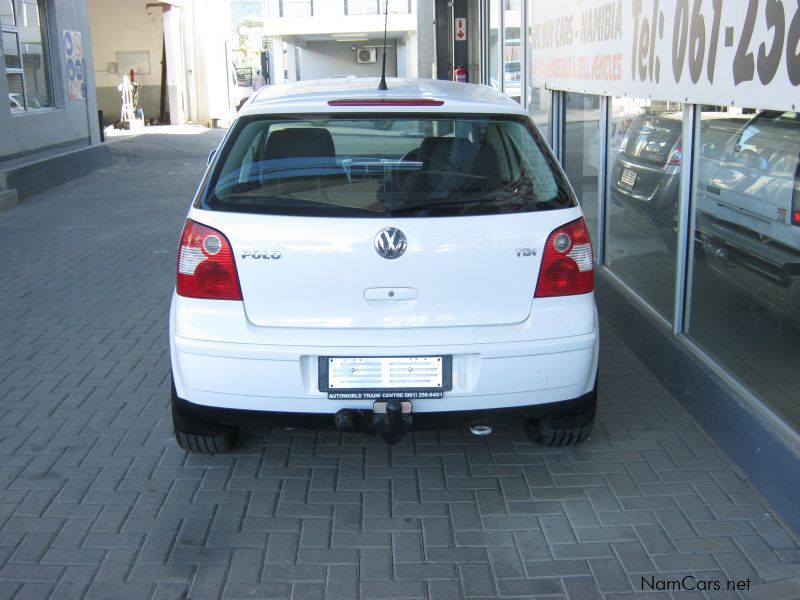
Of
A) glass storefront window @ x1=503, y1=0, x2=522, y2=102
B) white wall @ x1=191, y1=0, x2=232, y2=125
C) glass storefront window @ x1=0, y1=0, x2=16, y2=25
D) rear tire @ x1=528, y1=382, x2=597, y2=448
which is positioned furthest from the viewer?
white wall @ x1=191, y1=0, x2=232, y2=125

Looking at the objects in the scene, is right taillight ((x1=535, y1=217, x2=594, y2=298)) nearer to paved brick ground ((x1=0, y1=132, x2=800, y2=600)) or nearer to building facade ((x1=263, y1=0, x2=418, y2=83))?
paved brick ground ((x1=0, y1=132, x2=800, y2=600))

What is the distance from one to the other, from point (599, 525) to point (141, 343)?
3.48m

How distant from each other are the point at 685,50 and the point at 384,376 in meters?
2.38

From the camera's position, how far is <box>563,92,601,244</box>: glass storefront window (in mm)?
6742

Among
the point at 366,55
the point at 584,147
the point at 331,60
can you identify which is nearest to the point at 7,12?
the point at 584,147

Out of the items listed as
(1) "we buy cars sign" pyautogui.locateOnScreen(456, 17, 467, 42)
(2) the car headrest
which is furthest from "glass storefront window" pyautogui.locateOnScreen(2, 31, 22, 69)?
(2) the car headrest

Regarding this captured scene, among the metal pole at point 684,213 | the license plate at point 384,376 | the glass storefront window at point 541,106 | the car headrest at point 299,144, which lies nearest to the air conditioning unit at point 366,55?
the glass storefront window at point 541,106

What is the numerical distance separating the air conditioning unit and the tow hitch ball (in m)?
37.1

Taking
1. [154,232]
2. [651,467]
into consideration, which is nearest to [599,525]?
[651,467]

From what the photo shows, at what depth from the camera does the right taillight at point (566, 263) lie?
11.6ft

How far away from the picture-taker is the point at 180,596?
3047 millimetres

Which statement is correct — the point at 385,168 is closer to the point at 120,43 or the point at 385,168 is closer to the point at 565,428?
the point at 565,428

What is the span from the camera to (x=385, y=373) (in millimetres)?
3480

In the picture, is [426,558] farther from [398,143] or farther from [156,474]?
[398,143]
